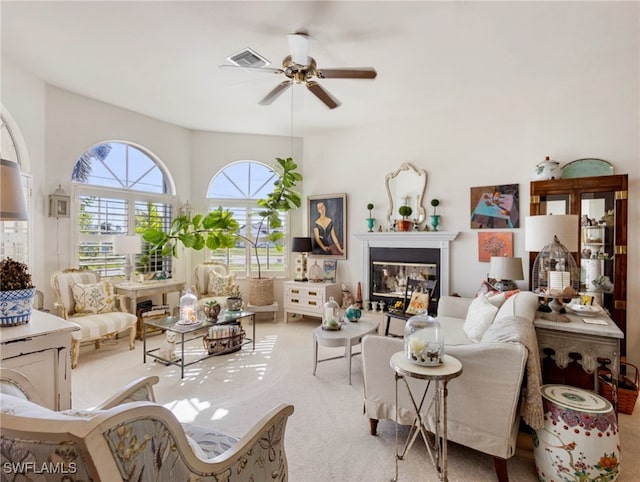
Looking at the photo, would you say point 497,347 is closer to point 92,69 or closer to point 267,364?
point 267,364

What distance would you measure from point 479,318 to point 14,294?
3172 mm

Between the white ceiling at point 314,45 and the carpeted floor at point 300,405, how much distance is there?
3.15 meters

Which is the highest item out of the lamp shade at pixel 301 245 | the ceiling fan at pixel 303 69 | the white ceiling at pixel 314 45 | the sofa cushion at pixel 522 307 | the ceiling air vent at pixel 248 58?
the white ceiling at pixel 314 45

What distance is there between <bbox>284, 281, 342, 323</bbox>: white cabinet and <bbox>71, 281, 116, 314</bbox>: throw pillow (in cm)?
243

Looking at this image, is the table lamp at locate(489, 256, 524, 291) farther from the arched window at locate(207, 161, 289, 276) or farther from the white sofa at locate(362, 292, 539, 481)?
→ the arched window at locate(207, 161, 289, 276)

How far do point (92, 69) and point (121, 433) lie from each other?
13.3 ft

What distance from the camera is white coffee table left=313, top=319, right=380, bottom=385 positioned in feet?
10.3

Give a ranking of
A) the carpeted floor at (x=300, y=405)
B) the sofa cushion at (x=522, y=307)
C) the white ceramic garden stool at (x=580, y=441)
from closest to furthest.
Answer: the white ceramic garden stool at (x=580, y=441) < the carpeted floor at (x=300, y=405) < the sofa cushion at (x=522, y=307)

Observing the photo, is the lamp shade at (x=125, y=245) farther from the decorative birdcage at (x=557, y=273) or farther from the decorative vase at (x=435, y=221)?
the decorative birdcage at (x=557, y=273)

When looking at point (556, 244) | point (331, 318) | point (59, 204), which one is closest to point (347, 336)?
point (331, 318)

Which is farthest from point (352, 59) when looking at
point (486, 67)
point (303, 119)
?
point (303, 119)

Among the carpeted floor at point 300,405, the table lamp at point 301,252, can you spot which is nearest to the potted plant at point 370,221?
the table lamp at point 301,252

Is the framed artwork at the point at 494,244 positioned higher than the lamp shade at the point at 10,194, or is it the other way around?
the lamp shade at the point at 10,194

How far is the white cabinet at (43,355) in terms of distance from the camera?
1.52m
